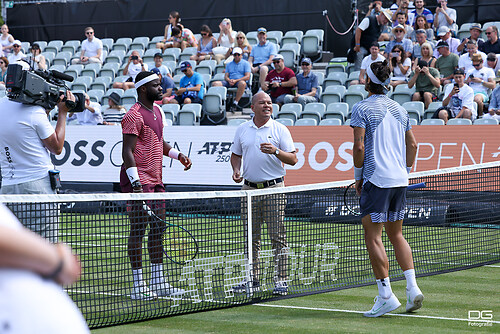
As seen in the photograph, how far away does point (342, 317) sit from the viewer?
21.7ft

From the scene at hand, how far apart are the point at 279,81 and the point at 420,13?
4.15 metres

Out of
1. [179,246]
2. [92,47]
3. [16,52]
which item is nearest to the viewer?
[179,246]

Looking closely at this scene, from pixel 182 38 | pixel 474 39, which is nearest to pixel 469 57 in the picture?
pixel 474 39

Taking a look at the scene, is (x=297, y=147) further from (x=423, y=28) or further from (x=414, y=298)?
(x=414, y=298)

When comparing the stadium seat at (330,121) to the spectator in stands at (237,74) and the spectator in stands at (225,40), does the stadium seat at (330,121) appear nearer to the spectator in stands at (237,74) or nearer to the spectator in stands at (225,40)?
the spectator in stands at (237,74)

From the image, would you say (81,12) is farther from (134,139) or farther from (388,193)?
(388,193)

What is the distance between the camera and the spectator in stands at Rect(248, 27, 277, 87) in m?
19.2

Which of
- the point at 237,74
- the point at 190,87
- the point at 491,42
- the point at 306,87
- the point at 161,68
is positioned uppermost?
the point at 491,42

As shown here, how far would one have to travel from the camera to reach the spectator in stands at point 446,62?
16.8 meters

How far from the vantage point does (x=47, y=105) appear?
638 centimetres

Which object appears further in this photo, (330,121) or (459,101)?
(330,121)

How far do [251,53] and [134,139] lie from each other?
499 inches

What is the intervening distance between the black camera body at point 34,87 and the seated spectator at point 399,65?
1170 cm

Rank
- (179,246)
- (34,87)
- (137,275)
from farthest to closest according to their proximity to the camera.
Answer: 1. (179,246)
2. (137,275)
3. (34,87)
